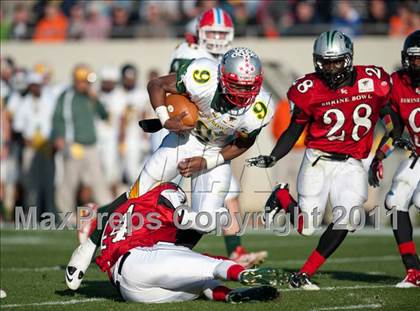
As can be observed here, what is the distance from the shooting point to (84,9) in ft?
57.0

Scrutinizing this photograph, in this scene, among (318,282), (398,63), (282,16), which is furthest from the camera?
(282,16)

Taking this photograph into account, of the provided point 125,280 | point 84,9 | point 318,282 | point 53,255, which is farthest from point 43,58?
point 125,280

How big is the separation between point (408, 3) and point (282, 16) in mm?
2024

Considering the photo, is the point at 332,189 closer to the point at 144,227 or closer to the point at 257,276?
the point at 144,227

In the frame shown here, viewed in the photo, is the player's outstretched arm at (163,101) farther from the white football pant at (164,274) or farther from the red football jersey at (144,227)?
the white football pant at (164,274)

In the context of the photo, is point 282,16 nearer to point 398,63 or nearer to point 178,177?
point 398,63

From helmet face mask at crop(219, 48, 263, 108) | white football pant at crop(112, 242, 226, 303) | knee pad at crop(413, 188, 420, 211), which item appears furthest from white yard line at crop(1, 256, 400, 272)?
helmet face mask at crop(219, 48, 263, 108)

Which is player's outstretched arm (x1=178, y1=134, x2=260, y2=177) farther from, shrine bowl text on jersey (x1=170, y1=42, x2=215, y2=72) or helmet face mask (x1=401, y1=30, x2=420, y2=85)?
shrine bowl text on jersey (x1=170, y1=42, x2=215, y2=72)

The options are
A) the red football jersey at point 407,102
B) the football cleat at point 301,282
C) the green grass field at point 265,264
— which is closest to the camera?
the green grass field at point 265,264

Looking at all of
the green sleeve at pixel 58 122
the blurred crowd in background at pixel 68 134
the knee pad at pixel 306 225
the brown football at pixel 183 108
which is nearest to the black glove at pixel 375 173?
the knee pad at pixel 306 225

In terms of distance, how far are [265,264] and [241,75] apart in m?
2.75

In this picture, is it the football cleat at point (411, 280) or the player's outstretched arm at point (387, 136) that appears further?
the player's outstretched arm at point (387, 136)

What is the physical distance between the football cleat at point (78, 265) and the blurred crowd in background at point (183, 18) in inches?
345

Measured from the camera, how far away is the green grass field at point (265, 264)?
6.23m
